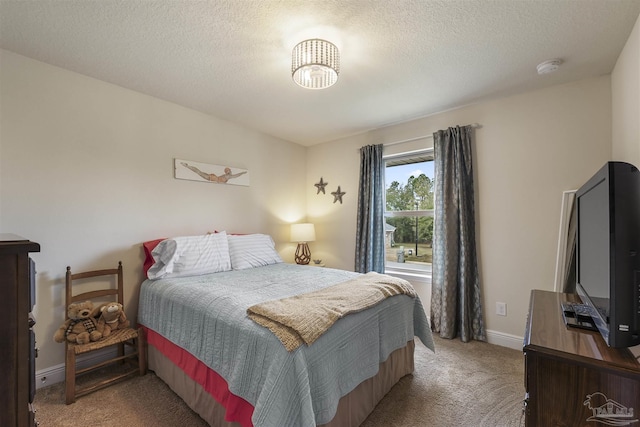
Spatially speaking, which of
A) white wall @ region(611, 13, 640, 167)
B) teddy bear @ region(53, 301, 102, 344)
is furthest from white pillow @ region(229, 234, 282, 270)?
white wall @ region(611, 13, 640, 167)

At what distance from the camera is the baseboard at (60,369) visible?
6.67 feet

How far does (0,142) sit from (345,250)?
3.40m

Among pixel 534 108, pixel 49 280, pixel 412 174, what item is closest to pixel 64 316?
pixel 49 280

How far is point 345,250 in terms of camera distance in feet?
12.7

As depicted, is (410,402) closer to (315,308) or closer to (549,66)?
(315,308)

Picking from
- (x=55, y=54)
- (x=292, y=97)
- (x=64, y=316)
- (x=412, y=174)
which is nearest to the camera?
(x=55, y=54)

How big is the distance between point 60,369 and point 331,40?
10.4ft

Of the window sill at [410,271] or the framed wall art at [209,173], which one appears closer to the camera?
the framed wall art at [209,173]

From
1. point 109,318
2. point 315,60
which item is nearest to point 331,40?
point 315,60

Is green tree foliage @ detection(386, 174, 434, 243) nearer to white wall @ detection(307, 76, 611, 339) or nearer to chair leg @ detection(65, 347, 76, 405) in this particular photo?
white wall @ detection(307, 76, 611, 339)

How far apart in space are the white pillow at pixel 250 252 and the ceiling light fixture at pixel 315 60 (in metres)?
1.77

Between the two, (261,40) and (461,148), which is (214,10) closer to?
(261,40)

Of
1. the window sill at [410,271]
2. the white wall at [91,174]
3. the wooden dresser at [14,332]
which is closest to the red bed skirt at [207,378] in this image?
the white wall at [91,174]

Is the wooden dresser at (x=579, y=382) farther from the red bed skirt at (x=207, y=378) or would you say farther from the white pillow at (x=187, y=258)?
the white pillow at (x=187, y=258)
